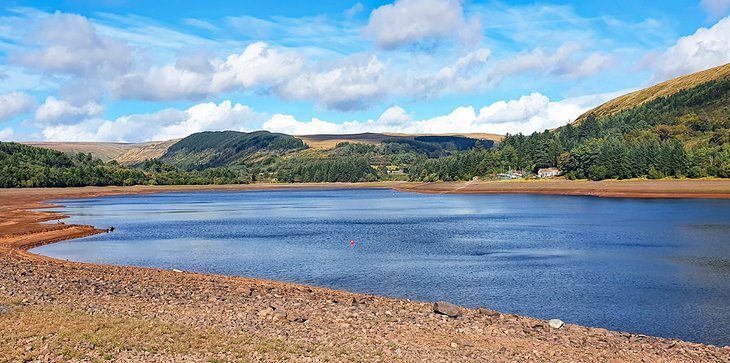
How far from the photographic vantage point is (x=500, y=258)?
1813 inches

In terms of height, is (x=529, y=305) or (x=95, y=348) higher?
(x=95, y=348)

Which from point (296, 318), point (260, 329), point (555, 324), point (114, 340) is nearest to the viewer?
point (114, 340)

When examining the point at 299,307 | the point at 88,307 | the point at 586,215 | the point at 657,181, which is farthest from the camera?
the point at 657,181

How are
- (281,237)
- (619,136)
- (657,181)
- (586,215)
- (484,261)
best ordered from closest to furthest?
(484,261) < (281,237) < (586,215) < (657,181) < (619,136)

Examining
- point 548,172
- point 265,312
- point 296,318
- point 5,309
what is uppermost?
point 5,309

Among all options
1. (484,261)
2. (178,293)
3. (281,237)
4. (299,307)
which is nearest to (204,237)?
(281,237)

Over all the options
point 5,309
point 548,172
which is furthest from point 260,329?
point 548,172

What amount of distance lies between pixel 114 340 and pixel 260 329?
464 centimetres

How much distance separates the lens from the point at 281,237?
63750 millimetres

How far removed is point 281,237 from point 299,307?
3915 cm

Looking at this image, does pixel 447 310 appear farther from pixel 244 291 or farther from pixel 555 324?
pixel 244 291

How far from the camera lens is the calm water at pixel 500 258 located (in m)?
29.5

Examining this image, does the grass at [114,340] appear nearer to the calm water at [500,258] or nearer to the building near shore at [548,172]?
the calm water at [500,258]

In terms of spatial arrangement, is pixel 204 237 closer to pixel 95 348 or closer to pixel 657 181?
pixel 95 348
